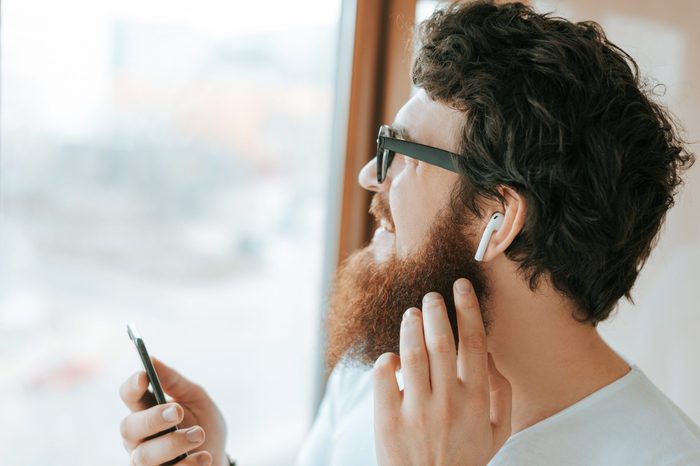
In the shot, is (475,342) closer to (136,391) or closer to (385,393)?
(385,393)

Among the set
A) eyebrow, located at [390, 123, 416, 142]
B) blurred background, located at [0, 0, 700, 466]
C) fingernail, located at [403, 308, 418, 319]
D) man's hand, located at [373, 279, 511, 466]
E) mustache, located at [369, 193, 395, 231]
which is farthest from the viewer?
blurred background, located at [0, 0, 700, 466]

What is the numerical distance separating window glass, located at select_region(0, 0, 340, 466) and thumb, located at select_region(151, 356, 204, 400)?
0.45 metres

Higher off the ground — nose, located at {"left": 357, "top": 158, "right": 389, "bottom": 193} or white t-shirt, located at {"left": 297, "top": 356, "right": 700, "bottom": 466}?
nose, located at {"left": 357, "top": 158, "right": 389, "bottom": 193}

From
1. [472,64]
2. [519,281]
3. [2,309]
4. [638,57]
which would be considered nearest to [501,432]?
[519,281]

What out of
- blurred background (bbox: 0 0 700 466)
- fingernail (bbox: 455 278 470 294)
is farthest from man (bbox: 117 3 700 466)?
blurred background (bbox: 0 0 700 466)

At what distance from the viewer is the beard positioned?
128 cm

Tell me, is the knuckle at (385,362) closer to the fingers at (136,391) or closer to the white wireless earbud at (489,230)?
the white wireless earbud at (489,230)

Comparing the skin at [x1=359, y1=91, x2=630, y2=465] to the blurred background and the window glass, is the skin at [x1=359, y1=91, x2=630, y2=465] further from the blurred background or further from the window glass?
the window glass

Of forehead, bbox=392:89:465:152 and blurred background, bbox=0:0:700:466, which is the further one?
blurred background, bbox=0:0:700:466

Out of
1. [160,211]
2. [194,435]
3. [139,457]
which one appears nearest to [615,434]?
[194,435]

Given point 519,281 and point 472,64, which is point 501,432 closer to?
point 519,281

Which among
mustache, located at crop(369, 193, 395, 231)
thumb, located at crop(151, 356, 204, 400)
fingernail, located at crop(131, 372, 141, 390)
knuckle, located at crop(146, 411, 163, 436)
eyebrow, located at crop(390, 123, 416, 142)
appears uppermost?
eyebrow, located at crop(390, 123, 416, 142)

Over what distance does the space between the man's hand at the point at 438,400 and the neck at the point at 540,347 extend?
11 centimetres

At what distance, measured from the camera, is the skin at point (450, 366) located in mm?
1102
